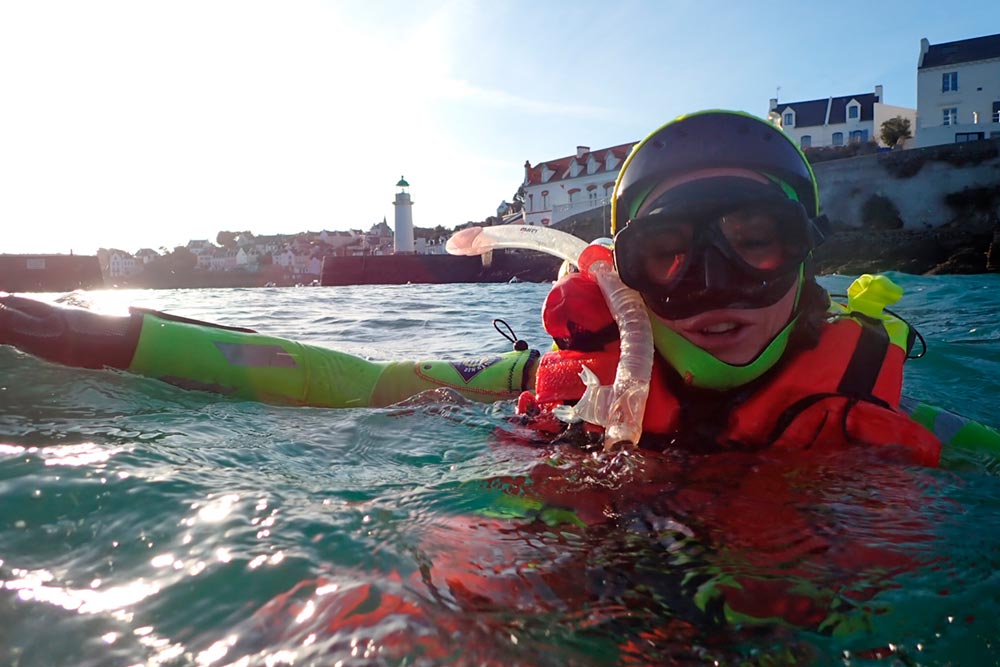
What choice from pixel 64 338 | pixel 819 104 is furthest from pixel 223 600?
pixel 819 104

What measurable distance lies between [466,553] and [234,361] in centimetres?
204

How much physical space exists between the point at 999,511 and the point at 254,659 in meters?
1.78

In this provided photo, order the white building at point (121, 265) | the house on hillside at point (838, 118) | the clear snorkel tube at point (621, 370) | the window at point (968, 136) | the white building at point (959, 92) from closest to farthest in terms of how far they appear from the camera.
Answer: the clear snorkel tube at point (621, 370) < the window at point (968, 136) < the white building at point (959, 92) < the house on hillside at point (838, 118) < the white building at point (121, 265)

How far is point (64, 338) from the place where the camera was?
2.89 m

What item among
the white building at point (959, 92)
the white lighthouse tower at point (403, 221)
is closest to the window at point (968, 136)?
the white building at point (959, 92)

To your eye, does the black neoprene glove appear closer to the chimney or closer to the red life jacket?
the red life jacket

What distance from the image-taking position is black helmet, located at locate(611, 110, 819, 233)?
218cm

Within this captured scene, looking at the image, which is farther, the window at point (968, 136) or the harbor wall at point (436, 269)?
the harbor wall at point (436, 269)

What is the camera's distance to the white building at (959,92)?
32531 mm

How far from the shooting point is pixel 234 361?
121 inches

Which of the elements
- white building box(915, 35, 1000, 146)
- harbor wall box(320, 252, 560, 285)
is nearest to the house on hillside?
white building box(915, 35, 1000, 146)

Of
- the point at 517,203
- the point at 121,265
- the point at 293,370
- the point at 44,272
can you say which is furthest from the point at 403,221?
the point at 121,265

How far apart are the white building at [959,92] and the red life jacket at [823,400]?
37.7m

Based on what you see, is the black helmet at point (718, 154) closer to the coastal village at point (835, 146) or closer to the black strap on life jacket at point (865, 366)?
the black strap on life jacket at point (865, 366)
